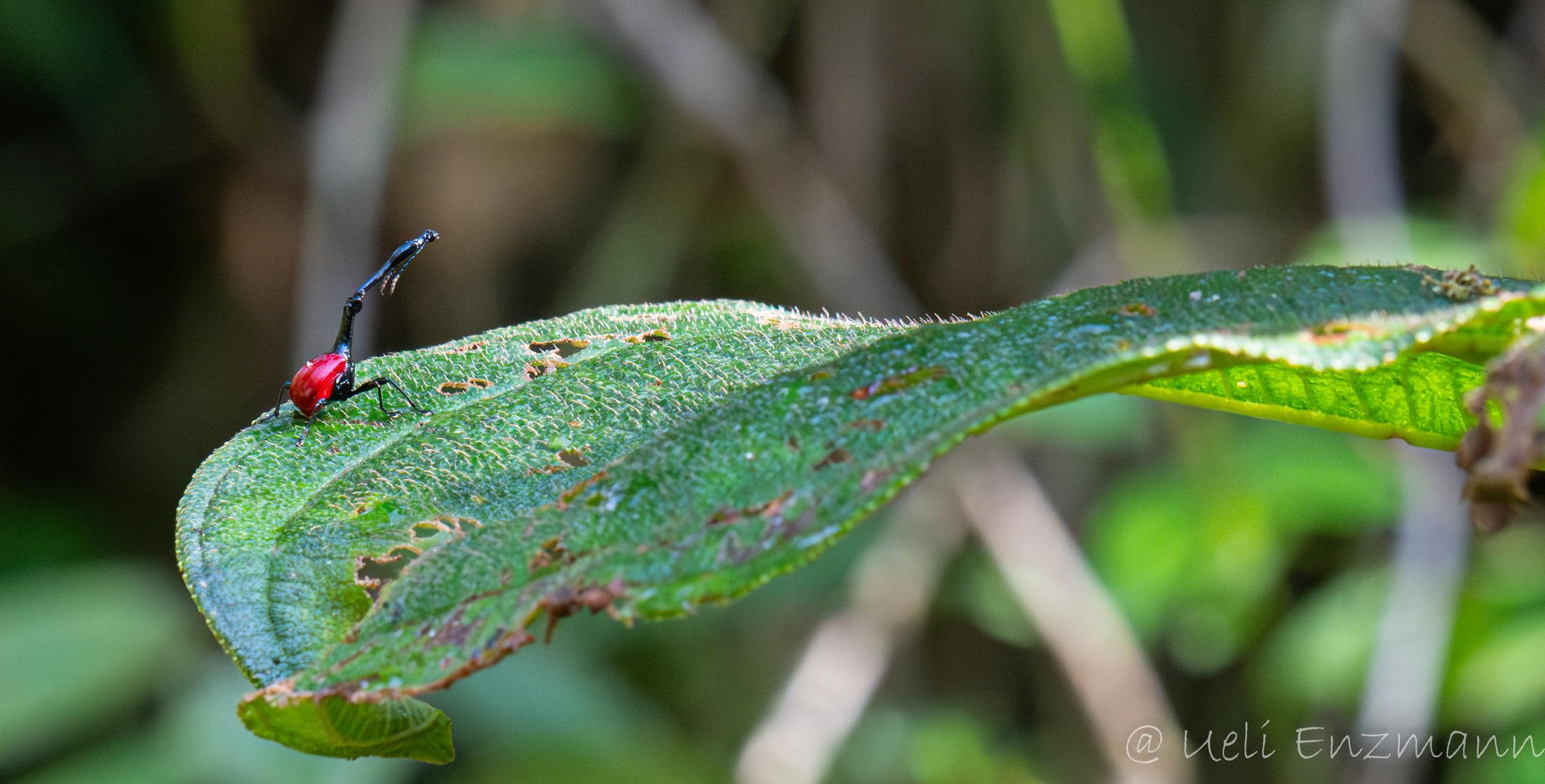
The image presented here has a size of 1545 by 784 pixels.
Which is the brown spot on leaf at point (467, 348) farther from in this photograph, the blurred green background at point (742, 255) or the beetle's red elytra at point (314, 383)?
the blurred green background at point (742, 255)

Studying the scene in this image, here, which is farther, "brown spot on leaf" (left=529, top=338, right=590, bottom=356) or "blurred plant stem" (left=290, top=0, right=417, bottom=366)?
"blurred plant stem" (left=290, top=0, right=417, bottom=366)

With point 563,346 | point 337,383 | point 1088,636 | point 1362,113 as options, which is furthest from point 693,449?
point 1362,113

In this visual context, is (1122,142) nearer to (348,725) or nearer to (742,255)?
(742,255)

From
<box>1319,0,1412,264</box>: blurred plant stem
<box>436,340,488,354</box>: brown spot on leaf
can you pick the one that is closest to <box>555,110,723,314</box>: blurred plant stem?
<box>1319,0,1412,264</box>: blurred plant stem

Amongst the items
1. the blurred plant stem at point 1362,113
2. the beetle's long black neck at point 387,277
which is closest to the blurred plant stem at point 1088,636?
the blurred plant stem at point 1362,113

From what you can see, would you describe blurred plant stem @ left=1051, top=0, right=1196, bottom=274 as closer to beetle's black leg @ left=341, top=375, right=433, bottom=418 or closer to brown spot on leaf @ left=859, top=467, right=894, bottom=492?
beetle's black leg @ left=341, top=375, right=433, bottom=418

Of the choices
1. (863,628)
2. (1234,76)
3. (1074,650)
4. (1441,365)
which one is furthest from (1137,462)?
(1441,365)

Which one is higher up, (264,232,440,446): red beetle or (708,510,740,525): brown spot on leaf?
(264,232,440,446): red beetle

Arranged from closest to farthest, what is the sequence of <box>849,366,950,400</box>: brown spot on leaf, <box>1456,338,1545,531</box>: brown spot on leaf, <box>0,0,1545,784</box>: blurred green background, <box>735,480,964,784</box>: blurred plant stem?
<box>1456,338,1545,531</box>: brown spot on leaf
<box>849,366,950,400</box>: brown spot on leaf
<box>0,0,1545,784</box>: blurred green background
<box>735,480,964,784</box>: blurred plant stem
